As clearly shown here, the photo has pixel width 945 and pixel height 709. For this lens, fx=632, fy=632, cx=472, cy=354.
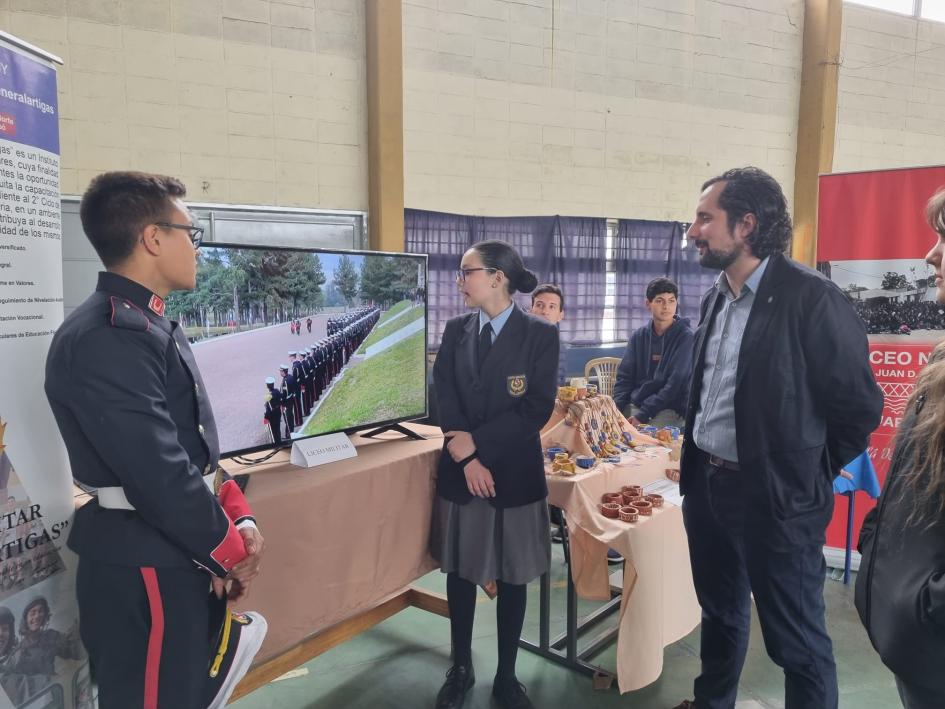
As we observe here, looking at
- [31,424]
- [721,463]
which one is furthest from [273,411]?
[721,463]

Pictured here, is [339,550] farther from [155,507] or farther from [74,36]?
[74,36]

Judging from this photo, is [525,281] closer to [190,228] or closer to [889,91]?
[190,228]

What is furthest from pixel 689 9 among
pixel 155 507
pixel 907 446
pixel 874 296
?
pixel 155 507

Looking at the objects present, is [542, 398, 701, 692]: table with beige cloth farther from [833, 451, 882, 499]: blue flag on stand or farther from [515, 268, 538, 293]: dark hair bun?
[833, 451, 882, 499]: blue flag on stand

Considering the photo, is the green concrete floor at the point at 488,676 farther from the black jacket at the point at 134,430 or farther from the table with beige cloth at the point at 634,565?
the black jacket at the point at 134,430

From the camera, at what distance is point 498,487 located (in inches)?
80.1

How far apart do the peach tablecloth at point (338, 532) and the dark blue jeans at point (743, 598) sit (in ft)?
3.12

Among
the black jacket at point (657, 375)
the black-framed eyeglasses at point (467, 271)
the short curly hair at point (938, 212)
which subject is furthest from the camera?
the black jacket at point (657, 375)

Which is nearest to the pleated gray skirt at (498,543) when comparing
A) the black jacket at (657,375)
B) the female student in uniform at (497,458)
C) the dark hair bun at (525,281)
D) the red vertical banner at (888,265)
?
the female student in uniform at (497,458)

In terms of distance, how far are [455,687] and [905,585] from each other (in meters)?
1.60

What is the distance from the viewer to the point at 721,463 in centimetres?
179

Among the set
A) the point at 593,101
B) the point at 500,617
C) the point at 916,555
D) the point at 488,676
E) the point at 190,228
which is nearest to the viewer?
the point at 916,555

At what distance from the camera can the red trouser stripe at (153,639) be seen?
1.20 m

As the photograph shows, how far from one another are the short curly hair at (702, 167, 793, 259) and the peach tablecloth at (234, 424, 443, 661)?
4.21 feet
